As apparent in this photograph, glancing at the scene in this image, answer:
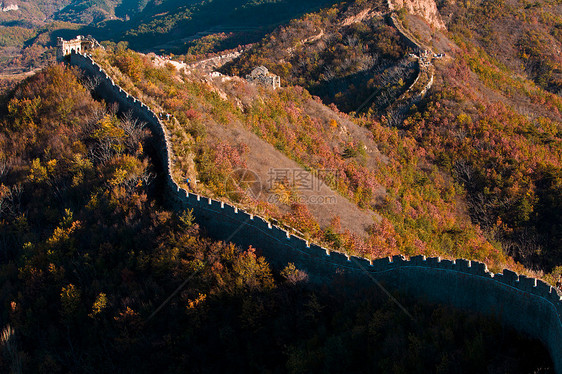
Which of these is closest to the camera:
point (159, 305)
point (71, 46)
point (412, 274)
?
point (412, 274)

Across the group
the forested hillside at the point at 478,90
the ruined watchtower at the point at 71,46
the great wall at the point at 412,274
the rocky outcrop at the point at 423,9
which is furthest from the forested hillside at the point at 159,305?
the rocky outcrop at the point at 423,9

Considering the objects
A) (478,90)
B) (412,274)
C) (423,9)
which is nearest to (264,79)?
(478,90)

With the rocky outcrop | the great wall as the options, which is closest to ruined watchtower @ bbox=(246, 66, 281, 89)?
the great wall

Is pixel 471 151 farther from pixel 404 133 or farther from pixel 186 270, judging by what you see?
pixel 186 270

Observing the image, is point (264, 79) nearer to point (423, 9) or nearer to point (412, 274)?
point (412, 274)

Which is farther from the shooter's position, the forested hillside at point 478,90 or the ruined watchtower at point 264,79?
the ruined watchtower at point 264,79

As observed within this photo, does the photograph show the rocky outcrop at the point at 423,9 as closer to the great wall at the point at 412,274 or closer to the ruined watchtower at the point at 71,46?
the ruined watchtower at the point at 71,46

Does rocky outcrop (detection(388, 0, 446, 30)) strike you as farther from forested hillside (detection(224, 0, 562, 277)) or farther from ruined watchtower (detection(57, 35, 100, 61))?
ruined watchtower (detection(57, 35, 100, 61))

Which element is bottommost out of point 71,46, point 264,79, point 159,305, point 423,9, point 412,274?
point 159,305
